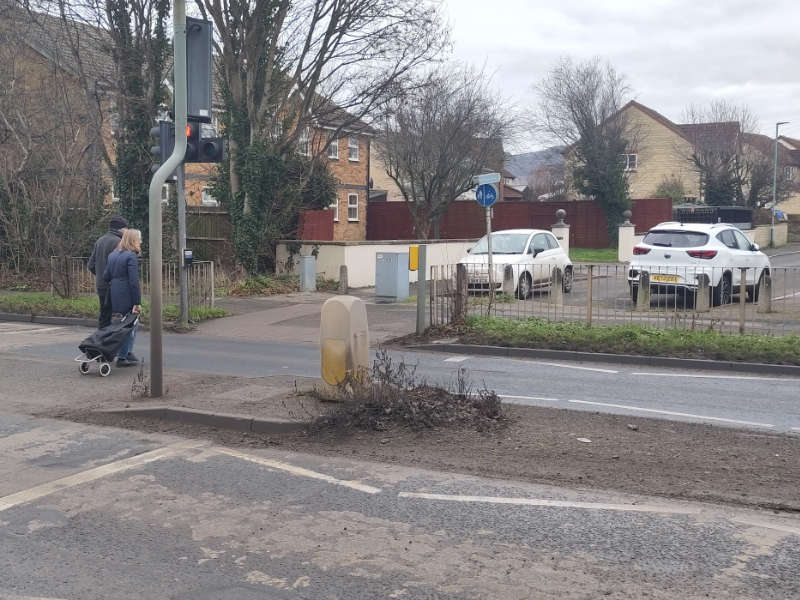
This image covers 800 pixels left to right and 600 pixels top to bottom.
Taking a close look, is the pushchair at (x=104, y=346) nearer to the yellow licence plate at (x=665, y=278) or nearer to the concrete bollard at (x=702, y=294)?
the concrete bollard at (x=702, y=294)

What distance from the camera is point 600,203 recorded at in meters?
38.7

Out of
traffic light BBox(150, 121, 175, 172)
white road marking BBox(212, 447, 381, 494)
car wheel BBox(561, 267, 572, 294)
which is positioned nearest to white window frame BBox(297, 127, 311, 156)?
car wheel BBox(561, 267, 572, 294)

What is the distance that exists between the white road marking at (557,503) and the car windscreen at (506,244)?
49.8ft

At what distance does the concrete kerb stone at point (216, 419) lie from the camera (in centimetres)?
751

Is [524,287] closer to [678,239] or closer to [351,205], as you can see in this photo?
[678,239]

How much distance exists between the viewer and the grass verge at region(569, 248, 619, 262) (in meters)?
34.1

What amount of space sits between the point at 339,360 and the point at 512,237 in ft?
44.3

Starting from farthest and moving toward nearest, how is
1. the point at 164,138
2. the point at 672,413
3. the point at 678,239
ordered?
the point at 678,239 → the point at 164,138 → the point at 672,413

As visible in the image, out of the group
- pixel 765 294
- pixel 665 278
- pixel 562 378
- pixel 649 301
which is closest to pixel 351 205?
pixel 665 278

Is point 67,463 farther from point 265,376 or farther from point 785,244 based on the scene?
point 785,244

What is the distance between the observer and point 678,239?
57.9ft

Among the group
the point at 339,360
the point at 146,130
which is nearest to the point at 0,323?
the point at 146,130

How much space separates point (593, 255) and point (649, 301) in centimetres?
2084

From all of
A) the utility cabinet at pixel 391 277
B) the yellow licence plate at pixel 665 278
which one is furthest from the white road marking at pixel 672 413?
the utility cabinet at pixel 391 277
